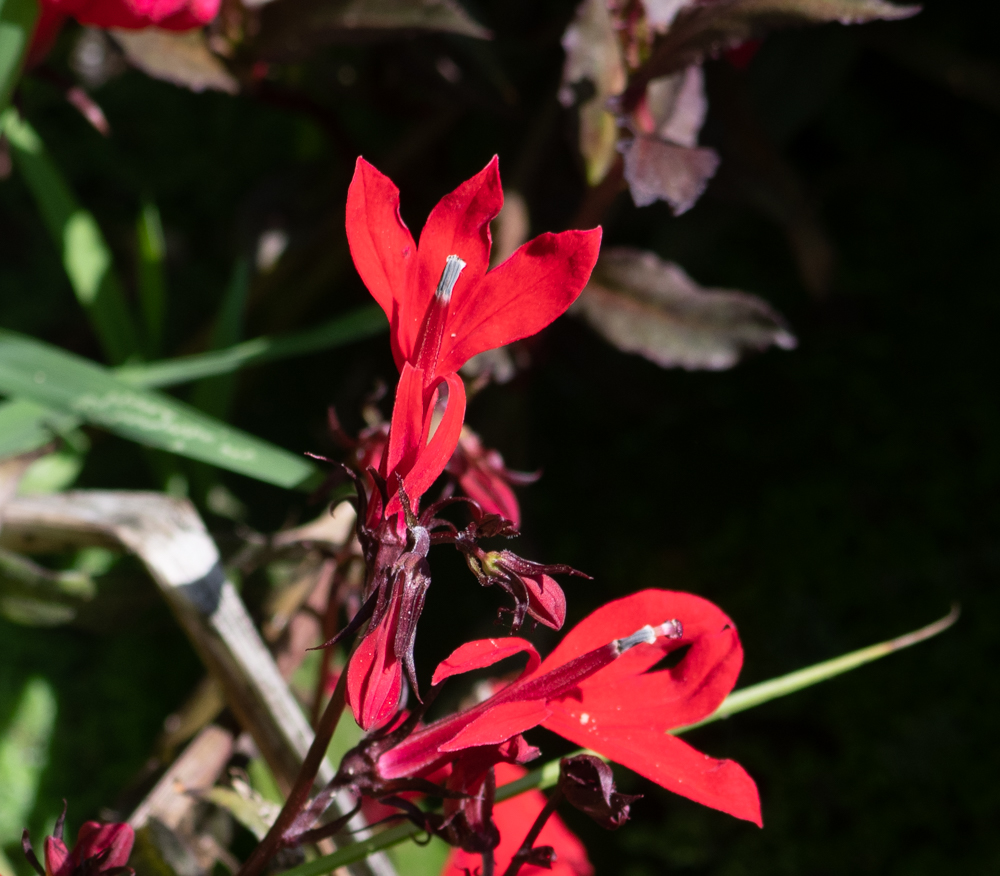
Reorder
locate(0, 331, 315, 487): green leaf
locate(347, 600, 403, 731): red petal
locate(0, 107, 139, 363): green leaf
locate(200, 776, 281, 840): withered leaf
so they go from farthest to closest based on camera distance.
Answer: locate(0, 107, 139, 363): green leaf, locate(0, 331, 315, 487): green leaf, locate(200, 776, 281, 840): withered leaf, locate(347, 600, 403, 731): red petal

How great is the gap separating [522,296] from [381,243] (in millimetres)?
59

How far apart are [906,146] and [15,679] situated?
41.0 inches

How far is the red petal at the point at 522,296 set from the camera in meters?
0.35

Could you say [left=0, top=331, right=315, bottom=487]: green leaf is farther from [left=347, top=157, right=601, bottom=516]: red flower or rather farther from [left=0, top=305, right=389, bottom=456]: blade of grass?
[left=347, top=157, right=601, bottom=516]: red flower

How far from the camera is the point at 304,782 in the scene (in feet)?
1.26

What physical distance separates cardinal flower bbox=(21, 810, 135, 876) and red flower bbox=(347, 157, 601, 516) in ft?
0.65

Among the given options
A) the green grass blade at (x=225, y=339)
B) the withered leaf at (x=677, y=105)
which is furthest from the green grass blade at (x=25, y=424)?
the withered leaf at (x=677, y=105)

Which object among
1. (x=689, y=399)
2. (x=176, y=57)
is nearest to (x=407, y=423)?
(x=176, y=57)

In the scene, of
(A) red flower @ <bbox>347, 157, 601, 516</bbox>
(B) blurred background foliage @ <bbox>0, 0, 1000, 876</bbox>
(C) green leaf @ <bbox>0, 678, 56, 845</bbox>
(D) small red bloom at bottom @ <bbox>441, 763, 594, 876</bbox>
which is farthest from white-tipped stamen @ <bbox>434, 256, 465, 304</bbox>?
(C) green leaf @ <bbox>0, 678, 56, 845</bbox>

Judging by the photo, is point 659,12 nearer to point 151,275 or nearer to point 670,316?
point 670,316

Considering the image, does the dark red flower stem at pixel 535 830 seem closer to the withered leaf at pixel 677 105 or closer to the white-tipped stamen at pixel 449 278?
the white-tipped stamen at pixel 449 278

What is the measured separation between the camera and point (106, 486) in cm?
81

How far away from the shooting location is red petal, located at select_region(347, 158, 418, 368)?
35 centimetres

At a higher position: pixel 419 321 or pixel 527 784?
pixel 419 321
